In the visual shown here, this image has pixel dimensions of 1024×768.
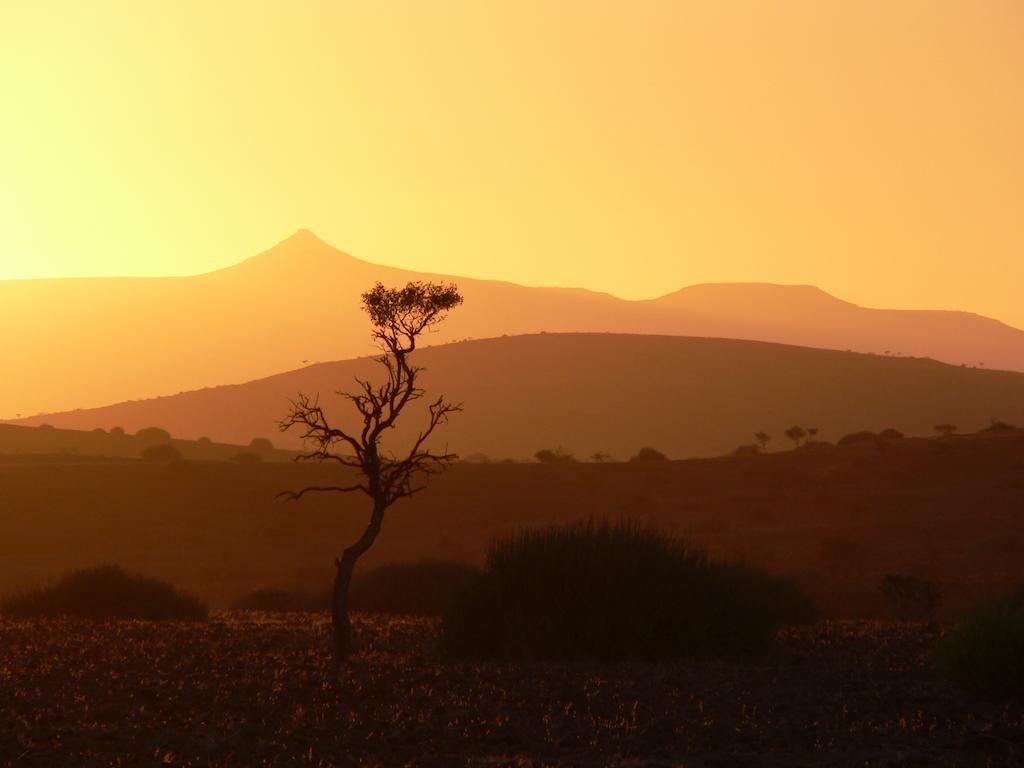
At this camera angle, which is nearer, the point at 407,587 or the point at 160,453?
the point at 407,587

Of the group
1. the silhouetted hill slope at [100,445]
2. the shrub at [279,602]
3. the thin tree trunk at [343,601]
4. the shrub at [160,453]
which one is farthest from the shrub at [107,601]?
the silhouetted hill slope at [100,445]

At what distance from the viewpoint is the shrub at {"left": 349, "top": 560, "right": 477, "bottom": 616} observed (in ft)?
85.1

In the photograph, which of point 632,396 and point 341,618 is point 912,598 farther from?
point 632,396

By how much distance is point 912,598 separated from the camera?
26.4m

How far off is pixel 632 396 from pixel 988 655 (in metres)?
126

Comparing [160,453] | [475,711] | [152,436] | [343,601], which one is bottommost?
[475,711]

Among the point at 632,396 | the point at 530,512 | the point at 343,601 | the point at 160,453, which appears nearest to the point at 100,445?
the point at 160,453

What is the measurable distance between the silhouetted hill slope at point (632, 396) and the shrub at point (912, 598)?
92.4 meters

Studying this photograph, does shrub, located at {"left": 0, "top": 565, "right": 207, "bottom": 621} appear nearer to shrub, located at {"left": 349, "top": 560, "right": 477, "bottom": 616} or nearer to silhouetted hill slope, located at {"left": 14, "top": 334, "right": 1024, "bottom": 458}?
shrub, located at {"left": 349, "top": 560, "right": 477, "bottom": 616}

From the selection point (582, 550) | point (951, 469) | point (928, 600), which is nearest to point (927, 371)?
point (951, 469)

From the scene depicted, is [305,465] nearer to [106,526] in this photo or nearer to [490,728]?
[106,526]

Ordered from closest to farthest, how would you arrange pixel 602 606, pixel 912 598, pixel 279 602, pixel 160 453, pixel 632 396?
pixel 602 606 < pixel 912 598 < pixel 279 602 < pixel 160 453 < pixel 632 396

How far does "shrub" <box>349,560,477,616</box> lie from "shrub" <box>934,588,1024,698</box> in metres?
11.8

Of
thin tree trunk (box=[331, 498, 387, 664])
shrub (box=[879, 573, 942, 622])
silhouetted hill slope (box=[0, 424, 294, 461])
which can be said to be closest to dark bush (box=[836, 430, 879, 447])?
silhouetted hill slope (box=[0, 424, 294, 461])
